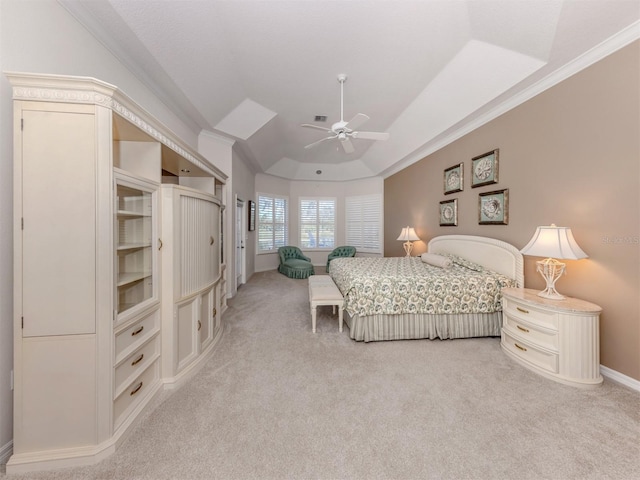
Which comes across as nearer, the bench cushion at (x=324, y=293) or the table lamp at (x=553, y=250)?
the table lamp at (x=553, y=250)

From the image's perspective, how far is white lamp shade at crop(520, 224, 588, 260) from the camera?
2229 millimetres

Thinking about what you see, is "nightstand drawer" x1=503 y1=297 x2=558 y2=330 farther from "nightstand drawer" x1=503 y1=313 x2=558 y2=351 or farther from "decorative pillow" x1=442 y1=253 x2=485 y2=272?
"decorative pillow" x1=442 y1=253 x2=485 y2=272

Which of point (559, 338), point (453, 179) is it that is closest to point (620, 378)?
point (559, 338)

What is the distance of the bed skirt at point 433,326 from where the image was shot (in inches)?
119

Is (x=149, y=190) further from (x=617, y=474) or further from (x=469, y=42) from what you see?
(x=469, y=42)

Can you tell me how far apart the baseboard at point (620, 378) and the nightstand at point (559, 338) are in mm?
159

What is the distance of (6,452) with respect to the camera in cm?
143

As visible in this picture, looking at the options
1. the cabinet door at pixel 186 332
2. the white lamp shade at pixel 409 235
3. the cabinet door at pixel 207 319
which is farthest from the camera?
the white lamp shade at pixel 409 235

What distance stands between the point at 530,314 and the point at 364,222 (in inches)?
223

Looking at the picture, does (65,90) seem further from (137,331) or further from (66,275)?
(137,331)

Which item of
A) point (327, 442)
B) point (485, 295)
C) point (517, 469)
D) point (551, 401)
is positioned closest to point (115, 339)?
point (327, 442)

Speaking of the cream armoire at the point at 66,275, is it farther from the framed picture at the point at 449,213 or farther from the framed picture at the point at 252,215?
the framed picture at the point at 252,215

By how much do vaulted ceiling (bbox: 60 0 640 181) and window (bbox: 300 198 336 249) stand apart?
12.9ft

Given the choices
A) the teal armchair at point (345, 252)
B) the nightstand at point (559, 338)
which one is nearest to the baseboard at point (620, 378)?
the nightstand at point (559, 338)
